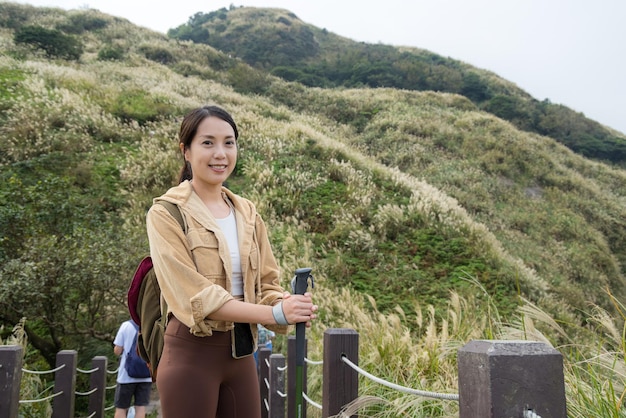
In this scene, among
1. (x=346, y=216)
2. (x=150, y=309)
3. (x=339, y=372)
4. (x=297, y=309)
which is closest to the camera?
→ (x=297, y=309)

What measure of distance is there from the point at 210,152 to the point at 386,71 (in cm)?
4416

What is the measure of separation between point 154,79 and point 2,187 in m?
15.2

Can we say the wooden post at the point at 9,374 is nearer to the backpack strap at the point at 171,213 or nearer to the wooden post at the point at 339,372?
the backpack strap at the point at 171,213

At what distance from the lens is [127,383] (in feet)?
16.1

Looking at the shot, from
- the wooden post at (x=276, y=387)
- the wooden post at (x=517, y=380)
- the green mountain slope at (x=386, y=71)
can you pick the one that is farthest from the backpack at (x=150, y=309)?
the green mountain slope at (x=386, y=71)

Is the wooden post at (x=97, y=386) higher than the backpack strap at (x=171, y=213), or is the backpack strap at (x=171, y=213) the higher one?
the backpack strap at (x=171, y=213)

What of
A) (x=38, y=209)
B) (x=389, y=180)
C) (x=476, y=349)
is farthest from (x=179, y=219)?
(x=389, y=180)

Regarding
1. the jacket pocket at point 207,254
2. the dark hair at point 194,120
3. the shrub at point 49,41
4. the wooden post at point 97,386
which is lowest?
the wooden post at point 97,386

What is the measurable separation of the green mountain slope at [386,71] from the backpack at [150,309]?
38.3 m

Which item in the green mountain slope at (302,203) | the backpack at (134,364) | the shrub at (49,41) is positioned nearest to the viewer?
the backpack at (134,364)

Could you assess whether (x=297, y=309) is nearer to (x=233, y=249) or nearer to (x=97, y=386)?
(x=233, y=249)

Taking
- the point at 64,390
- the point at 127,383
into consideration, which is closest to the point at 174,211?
the point at 64,390

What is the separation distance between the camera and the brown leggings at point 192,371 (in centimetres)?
188

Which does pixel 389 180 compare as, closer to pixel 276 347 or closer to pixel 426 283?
pixel 426 283
